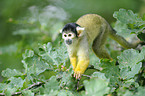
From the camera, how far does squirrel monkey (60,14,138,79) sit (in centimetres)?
219

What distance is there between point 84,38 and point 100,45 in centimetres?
56

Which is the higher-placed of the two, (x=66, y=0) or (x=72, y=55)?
(x=66, y=0)

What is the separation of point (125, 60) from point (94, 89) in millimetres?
490

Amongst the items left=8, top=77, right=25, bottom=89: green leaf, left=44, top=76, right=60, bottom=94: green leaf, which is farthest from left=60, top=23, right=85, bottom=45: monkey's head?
left=44, top=76, right=60, bottom=94: green leaf

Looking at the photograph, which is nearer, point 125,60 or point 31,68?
point 125,60

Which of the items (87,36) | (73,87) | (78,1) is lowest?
(73,87)

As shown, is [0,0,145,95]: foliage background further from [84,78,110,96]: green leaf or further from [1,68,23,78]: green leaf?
[84,78,110,96]: green leaf

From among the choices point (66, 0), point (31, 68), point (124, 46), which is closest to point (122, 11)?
point (31, 68)

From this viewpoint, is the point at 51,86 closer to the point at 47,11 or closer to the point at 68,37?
the point at 68,37

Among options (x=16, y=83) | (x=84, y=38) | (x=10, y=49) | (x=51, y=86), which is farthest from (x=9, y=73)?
(x=10, y=49)

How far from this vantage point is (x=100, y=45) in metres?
2.91

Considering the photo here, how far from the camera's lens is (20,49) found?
4148 millimetres

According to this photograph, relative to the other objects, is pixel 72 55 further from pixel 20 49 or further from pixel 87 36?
pixel 20 49

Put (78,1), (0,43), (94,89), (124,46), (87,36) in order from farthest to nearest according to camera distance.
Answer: (78,1), (0,43), (124,46), (87,36), (94,89)
